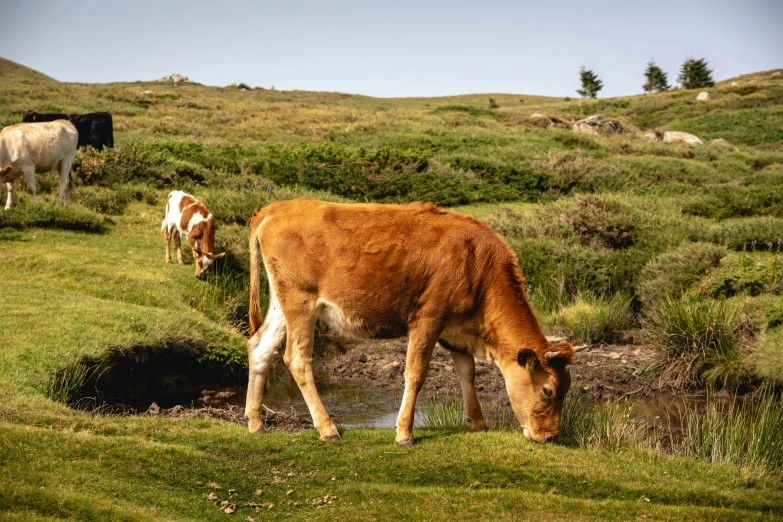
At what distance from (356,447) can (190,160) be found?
20.8 m

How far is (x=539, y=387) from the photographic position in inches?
336

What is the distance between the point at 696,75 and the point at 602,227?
91641 millimetres

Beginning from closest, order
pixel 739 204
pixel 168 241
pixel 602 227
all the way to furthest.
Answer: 1. pixel 168 241
2. pixel 602 227
3. pixel 739 204

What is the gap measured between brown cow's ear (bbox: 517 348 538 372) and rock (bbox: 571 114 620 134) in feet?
164

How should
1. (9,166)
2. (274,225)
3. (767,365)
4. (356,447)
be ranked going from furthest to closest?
(9,166), (767,365), (274,225), (356,447)

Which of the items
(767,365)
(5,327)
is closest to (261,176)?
(5,327)

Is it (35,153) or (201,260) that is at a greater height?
(35,153)

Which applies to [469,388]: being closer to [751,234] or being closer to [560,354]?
[560,354]

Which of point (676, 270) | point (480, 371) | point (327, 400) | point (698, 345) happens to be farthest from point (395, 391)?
point (676, 270)

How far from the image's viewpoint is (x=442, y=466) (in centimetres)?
806

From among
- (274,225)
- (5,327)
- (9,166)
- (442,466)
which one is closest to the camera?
(442,466)

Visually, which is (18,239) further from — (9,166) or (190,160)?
(190,160)

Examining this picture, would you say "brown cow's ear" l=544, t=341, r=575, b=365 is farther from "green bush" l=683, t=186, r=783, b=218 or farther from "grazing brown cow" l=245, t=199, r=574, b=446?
"green bush" l=683, t=186, r=783, b=218

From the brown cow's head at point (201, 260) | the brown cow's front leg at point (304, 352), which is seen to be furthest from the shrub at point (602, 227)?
the brown cow's front leg at point (304, 352)
